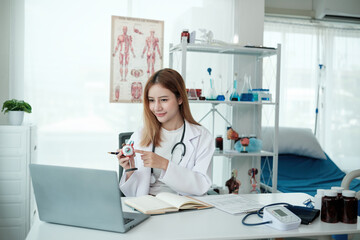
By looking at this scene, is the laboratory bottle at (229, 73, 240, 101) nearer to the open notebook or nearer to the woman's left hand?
the woman's left hand

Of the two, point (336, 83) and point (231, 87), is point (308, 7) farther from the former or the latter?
point (231, 87)

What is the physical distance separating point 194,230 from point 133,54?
2505mm

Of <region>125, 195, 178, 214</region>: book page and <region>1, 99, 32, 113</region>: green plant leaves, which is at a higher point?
<region>1, 99, 32, 113</region>: green plant leaves

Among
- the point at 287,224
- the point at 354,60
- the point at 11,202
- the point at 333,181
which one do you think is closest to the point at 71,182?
the point at 287,224

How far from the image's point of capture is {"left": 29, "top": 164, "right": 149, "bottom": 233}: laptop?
1.22m

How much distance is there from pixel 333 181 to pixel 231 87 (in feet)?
4.40

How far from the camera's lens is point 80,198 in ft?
4.15

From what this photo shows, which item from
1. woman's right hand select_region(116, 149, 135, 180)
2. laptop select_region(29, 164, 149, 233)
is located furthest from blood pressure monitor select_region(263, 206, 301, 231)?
woman's right hand select_region(116, 149, 135, 180)

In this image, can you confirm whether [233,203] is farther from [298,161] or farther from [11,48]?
[298,161]

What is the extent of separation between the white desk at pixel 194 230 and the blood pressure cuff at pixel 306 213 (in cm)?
2

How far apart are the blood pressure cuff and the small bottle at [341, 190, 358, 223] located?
0.10m

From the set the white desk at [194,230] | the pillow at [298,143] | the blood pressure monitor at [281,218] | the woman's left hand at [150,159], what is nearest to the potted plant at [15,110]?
the woman's left hand at [150,159]

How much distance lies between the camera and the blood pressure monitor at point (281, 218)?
132 cm

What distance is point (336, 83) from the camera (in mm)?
4570
